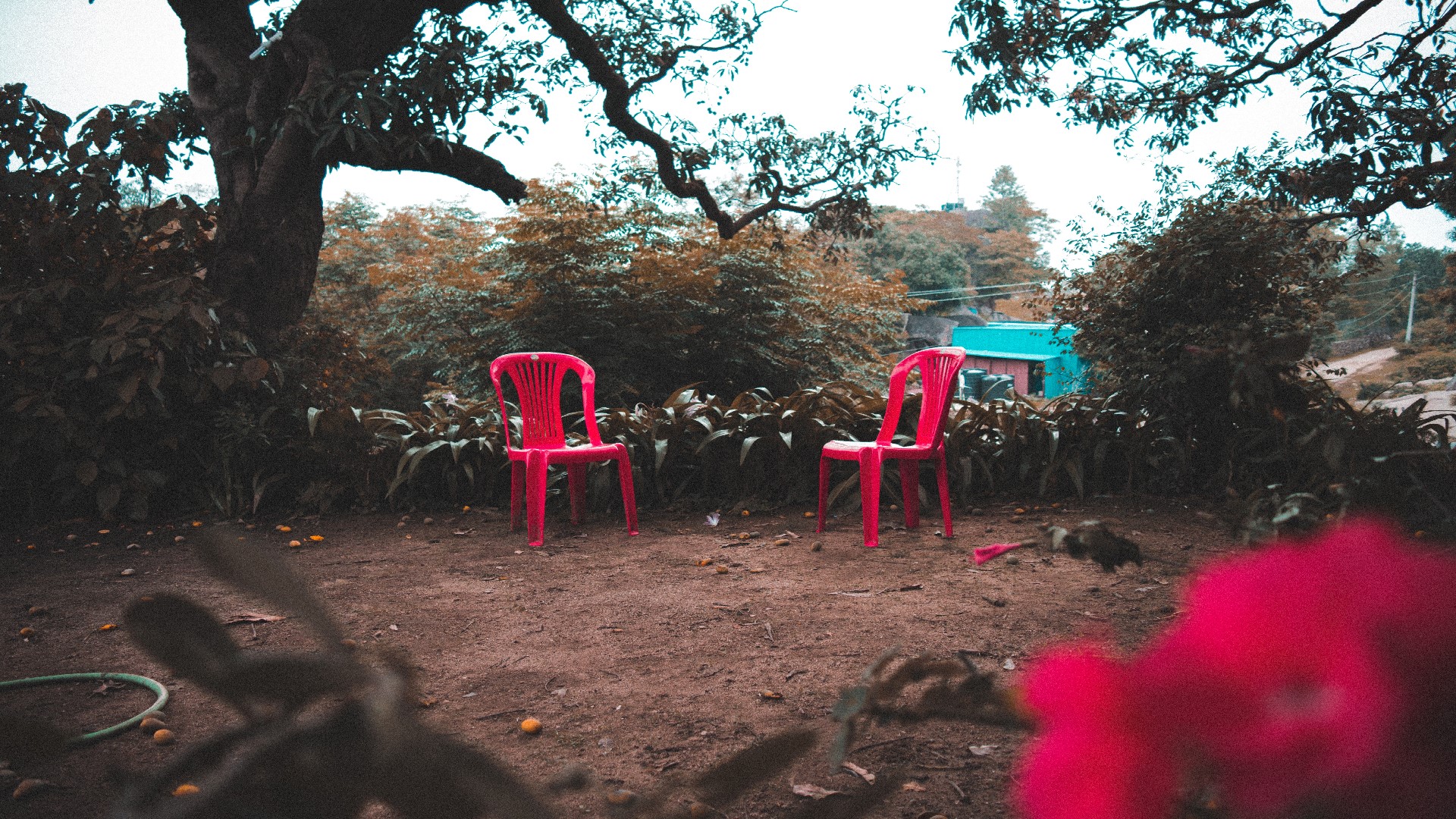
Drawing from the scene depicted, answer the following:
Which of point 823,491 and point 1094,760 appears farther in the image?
point 823,491

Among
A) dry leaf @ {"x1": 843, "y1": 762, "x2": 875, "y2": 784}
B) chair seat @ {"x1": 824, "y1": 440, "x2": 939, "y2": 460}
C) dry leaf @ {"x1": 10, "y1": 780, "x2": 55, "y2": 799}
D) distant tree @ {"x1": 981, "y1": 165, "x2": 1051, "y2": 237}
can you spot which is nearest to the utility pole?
chair seat @ {"x1": 824, "y1": 440, "x2": 939, "y2": 460}

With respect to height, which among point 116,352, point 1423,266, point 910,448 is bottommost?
point 910,448

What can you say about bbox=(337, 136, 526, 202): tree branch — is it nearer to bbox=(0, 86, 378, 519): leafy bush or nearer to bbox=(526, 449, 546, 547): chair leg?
bbox=(0, 86, 378, 519): leafy bush

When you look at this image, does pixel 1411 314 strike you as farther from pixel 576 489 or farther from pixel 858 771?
pixel 858 771

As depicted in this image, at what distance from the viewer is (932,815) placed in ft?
4.90

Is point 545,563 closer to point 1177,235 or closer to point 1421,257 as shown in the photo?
point 1177,235

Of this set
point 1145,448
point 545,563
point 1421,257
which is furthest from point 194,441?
point 1421,257

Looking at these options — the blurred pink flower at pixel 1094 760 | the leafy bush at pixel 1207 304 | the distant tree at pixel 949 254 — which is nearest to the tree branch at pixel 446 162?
the leafy bush at pixel 1207 304

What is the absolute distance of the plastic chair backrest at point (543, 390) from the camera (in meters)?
4.08

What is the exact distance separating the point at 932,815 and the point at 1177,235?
Answer: 365 cm

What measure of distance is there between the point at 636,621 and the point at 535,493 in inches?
48.5

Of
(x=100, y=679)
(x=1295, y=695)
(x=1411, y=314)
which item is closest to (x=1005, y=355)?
(x=1411, y=314)

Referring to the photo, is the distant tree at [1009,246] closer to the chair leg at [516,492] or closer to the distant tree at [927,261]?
the distant tree at [927,261]

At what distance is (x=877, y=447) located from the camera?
3582 millimetres
